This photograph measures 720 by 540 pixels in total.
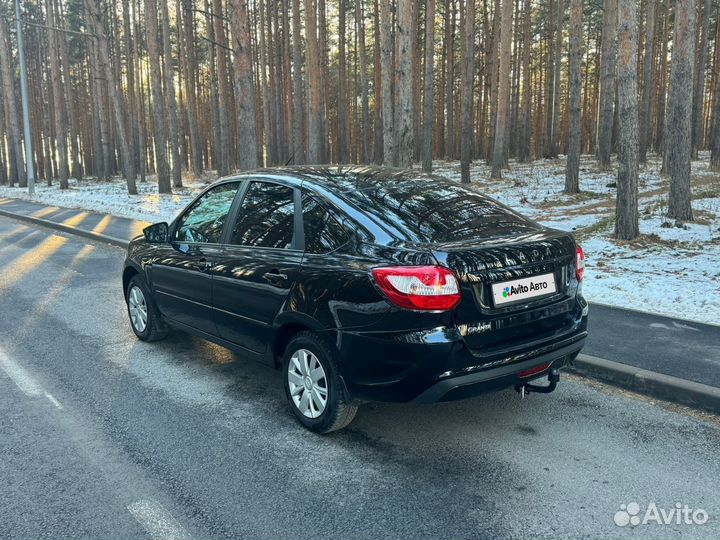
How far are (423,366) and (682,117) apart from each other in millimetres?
10815

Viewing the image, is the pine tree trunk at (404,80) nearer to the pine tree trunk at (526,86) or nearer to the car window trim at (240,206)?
the car window trim at (240,206)

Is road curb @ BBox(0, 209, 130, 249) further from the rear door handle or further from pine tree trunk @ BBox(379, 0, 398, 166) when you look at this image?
the rear door handle

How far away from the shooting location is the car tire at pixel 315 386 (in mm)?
3650

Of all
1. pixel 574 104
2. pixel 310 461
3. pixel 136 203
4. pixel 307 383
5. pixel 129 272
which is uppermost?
pixel 574 104

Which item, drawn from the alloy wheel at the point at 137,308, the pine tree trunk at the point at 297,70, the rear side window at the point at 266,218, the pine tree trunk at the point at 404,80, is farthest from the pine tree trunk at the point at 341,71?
the rear side window at the point at 266,218

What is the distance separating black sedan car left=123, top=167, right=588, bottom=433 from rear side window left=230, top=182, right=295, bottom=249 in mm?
12

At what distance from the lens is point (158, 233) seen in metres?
5.50

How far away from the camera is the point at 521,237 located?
374 centimetres

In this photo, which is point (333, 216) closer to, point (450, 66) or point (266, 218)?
point (266, 218)

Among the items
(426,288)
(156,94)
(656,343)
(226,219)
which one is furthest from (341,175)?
(156,94)

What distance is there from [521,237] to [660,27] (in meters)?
37.3

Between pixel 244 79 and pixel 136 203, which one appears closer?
pixel 244 79

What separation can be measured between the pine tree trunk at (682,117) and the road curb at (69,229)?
10985 mm

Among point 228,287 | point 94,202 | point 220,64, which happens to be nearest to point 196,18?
point 220,64
